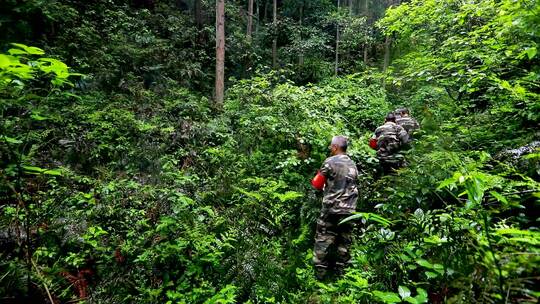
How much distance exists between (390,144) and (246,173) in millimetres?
3377

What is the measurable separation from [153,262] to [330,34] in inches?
912

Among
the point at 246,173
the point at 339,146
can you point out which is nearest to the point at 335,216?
the point at 339,146

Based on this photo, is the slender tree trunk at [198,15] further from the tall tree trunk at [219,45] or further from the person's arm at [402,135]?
the person's arm at [402,135]

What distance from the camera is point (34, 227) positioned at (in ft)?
15.2

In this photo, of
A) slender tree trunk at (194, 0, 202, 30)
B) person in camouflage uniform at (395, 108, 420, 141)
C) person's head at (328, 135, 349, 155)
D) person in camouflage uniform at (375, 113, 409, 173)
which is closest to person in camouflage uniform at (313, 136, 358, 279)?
person's head at (328, 135, 349, 155)

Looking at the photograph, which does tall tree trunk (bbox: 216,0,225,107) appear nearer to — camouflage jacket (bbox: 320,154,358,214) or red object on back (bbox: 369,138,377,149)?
red object on back (bbox: 369,138,377,149)

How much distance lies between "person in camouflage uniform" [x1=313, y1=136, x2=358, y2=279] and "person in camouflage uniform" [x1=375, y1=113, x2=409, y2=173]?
230 cm

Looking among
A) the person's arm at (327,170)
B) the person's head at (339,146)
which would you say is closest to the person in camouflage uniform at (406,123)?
the person's head at (339,146)

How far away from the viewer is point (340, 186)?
193 inches

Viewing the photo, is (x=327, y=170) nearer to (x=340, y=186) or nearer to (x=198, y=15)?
(x=340, y=186)

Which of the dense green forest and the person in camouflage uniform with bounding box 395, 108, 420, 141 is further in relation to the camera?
the person in camouflage uniform with bounding box 395, 108, 420, 141

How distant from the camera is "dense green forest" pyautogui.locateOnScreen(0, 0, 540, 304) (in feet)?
7.52

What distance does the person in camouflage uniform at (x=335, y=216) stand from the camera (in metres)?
4.87

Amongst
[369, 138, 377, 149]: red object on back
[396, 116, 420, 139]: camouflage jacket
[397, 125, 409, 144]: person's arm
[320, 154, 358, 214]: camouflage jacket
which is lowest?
[320, 154, 358, 214]: camouflage jacket
